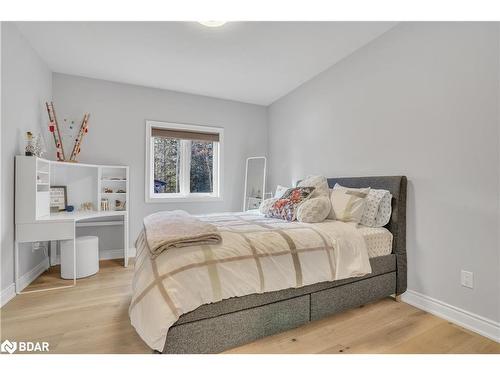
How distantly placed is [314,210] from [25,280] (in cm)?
290

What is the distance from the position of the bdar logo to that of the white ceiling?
252 centimetres

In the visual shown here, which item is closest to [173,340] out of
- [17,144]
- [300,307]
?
[300,307]

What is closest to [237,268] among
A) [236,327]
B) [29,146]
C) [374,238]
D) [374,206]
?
[236,327]

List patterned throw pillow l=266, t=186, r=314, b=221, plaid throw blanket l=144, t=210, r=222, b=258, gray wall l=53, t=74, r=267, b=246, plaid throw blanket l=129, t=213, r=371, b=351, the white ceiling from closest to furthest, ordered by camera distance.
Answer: plaid throw blanket l=129, t=213, r=371, b=351
plaid throw blanket l=144, t=210, r=222, b=258
the white ceiling
patterned throw pillow l=266, t=186, r=314, b=221
gray wall l=53, t=74, r=267, b=246

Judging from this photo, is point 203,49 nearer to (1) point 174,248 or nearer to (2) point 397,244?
(1) point 174,248

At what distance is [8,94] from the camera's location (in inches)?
85.2

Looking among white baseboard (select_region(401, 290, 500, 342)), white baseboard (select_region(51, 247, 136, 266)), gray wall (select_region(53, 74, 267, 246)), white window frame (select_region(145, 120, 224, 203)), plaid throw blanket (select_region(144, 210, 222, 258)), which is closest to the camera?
plaid throw blanket (select_region(144, 210, 222, 258))

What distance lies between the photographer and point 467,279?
1.79m

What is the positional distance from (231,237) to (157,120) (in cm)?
266

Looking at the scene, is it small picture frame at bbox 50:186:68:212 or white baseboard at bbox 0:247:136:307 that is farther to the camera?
small picture frame at bbox 50:186:68:212

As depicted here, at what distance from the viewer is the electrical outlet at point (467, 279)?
177cm

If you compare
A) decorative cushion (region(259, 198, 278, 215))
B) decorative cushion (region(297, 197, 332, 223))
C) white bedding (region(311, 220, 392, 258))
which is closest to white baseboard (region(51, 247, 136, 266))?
decorative cushion (region(259, 198, 278, 215))

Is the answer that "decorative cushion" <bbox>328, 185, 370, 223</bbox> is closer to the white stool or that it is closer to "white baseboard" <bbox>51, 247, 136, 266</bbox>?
the white stool

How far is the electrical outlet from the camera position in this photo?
1771 mm
